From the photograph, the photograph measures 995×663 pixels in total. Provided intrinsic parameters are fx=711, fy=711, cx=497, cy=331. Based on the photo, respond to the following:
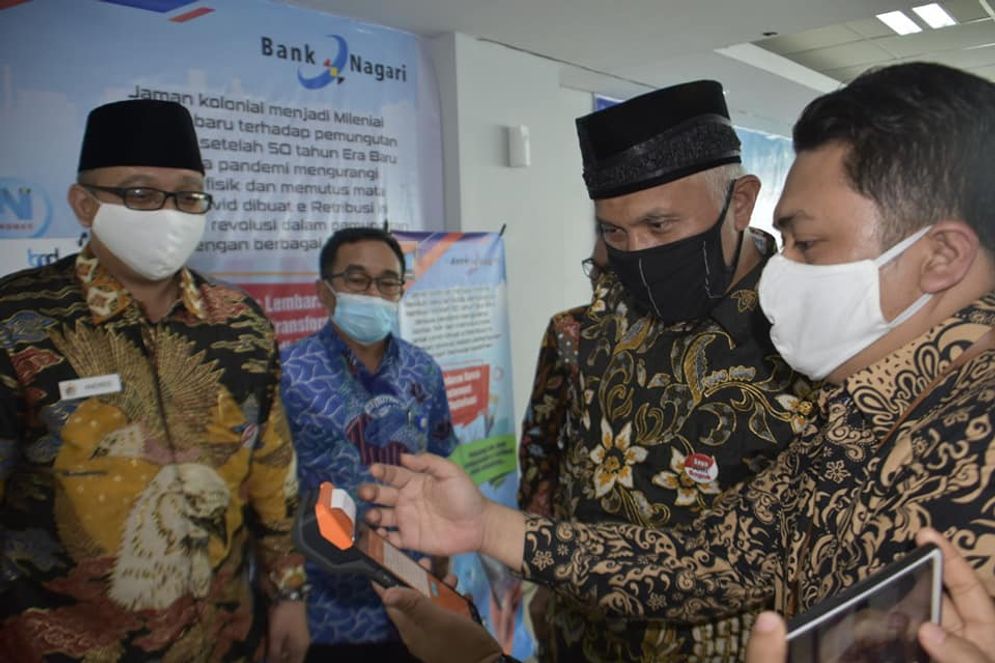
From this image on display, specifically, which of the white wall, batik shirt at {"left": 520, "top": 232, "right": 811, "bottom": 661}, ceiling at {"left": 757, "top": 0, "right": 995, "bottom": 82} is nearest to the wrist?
batik shirt at {"left": 520, "top": 232, "right": 811, "bottom": 661}

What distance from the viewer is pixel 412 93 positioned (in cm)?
321

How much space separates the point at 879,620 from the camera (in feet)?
1.93

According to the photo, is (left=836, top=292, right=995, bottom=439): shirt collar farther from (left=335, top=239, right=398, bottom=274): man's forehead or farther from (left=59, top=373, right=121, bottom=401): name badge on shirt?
(left=335, top=239, right=398, bottom=274): man's forehead

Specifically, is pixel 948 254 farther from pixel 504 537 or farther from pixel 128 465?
pixel 128 465

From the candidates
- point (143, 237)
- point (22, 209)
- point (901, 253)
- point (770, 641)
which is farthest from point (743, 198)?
point (22, 209)

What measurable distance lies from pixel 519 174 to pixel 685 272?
2.33 meters

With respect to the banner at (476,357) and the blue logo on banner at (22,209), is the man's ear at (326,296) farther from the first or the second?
the blue logo on banner at (22,209)

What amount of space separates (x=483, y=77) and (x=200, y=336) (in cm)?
220

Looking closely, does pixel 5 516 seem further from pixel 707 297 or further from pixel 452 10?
pixel 452 10

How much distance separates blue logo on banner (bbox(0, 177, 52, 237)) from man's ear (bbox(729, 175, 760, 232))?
189cm

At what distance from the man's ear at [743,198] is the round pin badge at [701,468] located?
0.50m

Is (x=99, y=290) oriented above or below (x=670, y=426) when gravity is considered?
above

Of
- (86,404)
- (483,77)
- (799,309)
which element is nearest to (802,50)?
(483,77)

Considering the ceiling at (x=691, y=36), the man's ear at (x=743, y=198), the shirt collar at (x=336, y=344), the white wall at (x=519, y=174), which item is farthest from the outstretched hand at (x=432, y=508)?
the white wall at (x=519, y=174)
